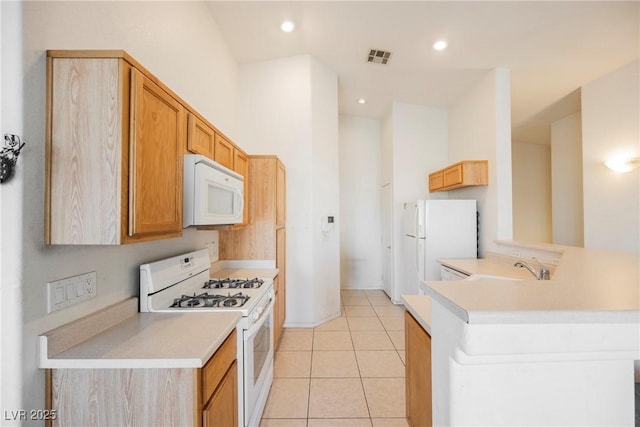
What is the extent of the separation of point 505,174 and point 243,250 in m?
3.09

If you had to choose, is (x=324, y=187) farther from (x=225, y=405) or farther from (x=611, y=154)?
(x=611, y=154)

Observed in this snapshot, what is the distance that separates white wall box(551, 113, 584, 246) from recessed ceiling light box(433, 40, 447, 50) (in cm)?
306

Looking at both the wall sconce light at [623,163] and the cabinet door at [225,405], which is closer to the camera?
the cabinet door at [225,405]

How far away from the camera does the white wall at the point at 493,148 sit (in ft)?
10.4

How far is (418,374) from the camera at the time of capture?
1380mm

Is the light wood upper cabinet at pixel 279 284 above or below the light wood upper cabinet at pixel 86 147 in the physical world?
below

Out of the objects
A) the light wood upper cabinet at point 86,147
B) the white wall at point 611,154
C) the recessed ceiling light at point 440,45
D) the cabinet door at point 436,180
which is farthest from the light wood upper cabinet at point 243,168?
the white wall at point 611,154

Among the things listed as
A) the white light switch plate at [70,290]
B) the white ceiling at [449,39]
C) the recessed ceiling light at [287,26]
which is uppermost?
the recessed ceiling light at [287,26]

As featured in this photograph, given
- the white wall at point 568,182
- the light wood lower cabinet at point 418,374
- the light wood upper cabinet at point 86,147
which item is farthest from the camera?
the white wall at point 568,182

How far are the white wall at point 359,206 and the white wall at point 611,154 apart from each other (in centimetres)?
283

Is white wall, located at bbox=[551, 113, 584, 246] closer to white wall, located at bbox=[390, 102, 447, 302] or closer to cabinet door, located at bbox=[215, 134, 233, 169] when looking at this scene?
white wall, located at bbox=[390, 102, 447, 302]

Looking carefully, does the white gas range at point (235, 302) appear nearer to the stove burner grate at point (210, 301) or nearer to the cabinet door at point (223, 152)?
the stove burner grate at point (210, 301)

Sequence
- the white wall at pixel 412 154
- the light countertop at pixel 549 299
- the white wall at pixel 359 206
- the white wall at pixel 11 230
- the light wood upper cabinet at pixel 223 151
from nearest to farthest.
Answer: the light countertop at pixel 549 299 < the white wall at pixel 11 230 < the light wood upper cabinet at pixel 223 151 < the white wall at pixel 412 154 < the white wall at pixel 359 206

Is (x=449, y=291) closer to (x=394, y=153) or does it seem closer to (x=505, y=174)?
(x=505, y=174)
